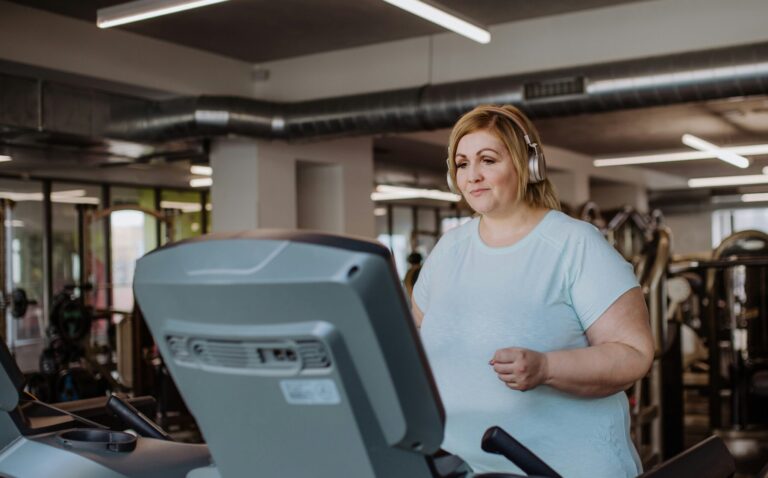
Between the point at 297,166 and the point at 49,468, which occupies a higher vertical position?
the point at 297,166

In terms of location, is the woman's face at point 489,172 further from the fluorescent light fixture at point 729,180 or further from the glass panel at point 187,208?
the fluorescent light fixture at point 729,180

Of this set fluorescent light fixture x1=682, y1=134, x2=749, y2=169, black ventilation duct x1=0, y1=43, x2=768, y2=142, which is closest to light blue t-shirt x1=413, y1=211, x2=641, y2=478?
black ventilation duct x1=0, y1=43, x2=768, y2=142

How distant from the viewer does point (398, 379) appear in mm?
902

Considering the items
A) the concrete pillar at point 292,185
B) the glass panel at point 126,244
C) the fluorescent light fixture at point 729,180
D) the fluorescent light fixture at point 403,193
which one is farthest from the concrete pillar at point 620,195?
the glass panel at point 126,244

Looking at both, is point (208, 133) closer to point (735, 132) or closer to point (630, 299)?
point (630, 299)

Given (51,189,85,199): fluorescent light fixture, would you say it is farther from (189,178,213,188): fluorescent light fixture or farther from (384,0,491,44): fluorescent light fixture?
(384,0,491,44): fluorescent light fixture

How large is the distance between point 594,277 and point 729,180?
46.1 ft

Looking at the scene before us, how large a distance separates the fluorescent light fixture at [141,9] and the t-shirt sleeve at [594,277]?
11.5ft

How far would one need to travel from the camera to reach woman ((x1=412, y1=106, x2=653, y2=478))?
1397 millimetres

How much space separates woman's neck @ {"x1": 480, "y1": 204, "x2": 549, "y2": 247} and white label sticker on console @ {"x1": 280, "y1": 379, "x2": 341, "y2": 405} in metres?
0.69

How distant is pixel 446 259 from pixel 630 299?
0.37m

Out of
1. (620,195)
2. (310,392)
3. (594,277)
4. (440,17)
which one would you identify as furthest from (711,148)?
(310,392)

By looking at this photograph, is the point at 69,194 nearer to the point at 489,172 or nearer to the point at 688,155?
the point at 688,155

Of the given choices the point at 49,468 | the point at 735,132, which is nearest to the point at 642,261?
the point at 49,468
